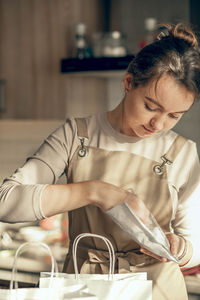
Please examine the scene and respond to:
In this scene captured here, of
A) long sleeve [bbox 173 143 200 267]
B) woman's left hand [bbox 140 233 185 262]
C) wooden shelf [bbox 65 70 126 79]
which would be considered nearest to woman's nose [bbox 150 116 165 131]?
long sleeve [bbox 173 143 200 267]

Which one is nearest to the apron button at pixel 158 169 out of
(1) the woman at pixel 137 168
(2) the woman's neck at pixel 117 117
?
(1) the woman at pixel 137 168

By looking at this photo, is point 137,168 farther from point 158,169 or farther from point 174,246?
point 174,246

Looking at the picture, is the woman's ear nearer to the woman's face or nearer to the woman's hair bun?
the woman's face

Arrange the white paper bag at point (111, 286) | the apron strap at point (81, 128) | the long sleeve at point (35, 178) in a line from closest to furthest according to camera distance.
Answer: the white paper bag at point (111, 286) < the long sleeve at point (35, 178) < the apron strap at point (81, 128)

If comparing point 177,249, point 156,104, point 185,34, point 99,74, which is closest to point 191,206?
point 177,249

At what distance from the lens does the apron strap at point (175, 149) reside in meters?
1.01

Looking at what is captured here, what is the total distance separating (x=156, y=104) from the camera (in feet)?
3.10

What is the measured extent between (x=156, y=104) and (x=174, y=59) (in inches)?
3.6

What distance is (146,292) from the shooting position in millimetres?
832

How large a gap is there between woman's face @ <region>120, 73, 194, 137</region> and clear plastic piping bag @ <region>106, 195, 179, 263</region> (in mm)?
160

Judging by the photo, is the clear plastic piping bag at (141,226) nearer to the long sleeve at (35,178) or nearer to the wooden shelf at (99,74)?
the long sleeve at (35,178)

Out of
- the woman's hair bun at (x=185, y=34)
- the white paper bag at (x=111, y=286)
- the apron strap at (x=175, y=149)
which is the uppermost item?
the woman's hair bun at (x=185, y=34)

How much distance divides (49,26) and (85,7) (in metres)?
0.21

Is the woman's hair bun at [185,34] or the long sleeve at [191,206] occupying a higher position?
the woman's hair bun at [185,34]
